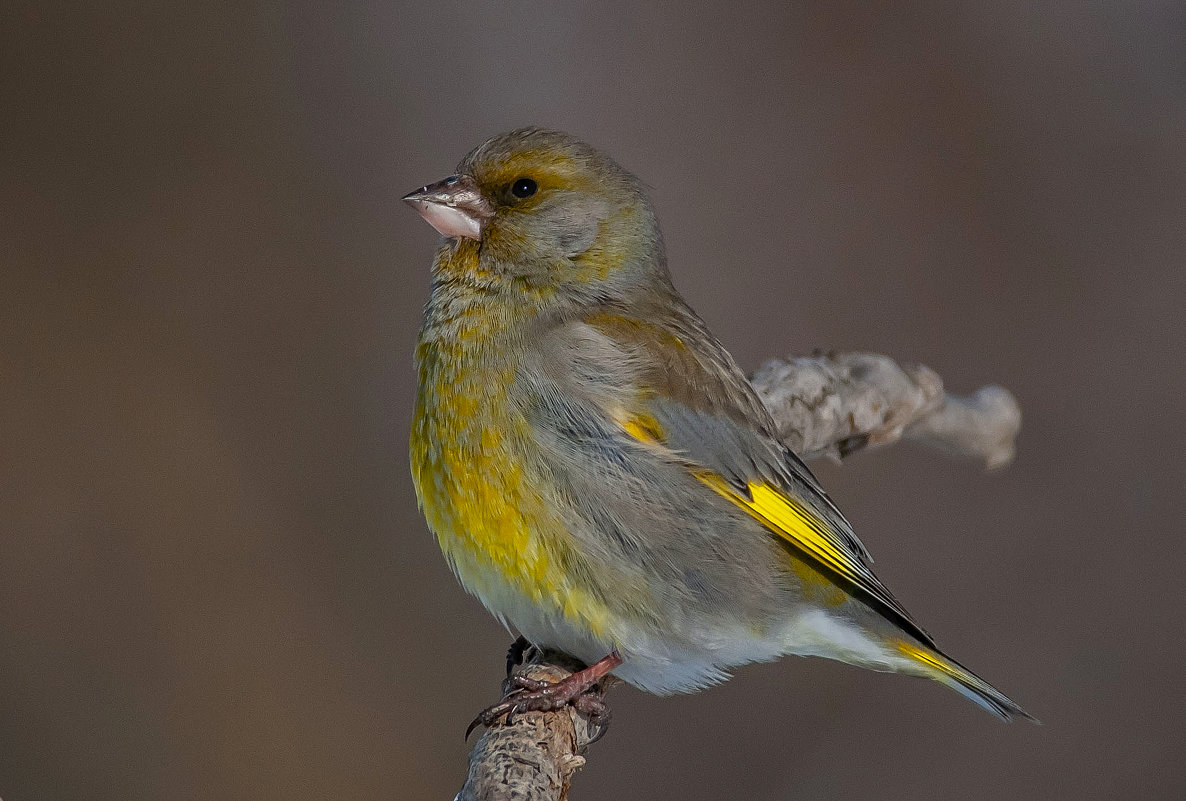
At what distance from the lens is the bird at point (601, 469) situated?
2539 mm

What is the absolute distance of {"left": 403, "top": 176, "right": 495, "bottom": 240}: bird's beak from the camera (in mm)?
2822

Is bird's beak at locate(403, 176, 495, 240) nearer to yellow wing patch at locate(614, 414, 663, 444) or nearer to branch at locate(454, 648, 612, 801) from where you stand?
yellow wing patch at locate(614, 414, 663, 444)

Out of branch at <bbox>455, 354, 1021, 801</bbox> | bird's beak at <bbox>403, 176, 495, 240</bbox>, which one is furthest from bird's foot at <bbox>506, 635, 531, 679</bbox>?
bird's beak at <bbox>403, 176, 495, 240</bbox>

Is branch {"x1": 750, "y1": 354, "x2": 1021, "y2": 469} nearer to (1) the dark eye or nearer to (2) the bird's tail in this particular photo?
(2) the bird's tail

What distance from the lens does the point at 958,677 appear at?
108 inches

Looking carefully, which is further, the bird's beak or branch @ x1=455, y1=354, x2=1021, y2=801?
the bird's beak

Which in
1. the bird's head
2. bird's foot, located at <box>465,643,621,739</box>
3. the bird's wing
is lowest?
bird's foot, located at <box>465,643,621,739</box>

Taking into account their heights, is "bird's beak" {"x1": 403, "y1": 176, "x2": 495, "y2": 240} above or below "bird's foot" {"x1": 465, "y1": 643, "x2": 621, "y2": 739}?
above

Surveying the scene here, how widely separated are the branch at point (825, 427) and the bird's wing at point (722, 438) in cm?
20

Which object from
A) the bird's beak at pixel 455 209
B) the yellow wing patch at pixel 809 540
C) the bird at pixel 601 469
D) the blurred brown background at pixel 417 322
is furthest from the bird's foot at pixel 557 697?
the blurred brown background at pixel 417 322

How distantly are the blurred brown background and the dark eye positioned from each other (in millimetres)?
2198

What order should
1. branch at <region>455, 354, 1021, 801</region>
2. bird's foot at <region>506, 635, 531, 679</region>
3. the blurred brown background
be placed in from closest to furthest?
branch at <region>455, 354, 1021, 801</region>
bird's foot at <region>506, 635, 531, 679</region>
the blurred brown background

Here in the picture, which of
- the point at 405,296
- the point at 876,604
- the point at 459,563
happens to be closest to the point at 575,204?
the point at 459,563

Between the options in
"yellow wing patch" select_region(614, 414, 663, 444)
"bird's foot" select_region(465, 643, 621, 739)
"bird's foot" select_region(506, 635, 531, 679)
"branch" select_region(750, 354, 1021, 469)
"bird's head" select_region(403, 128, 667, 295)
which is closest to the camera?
"bird's foot" select_region(465, 643, 621, 739)
